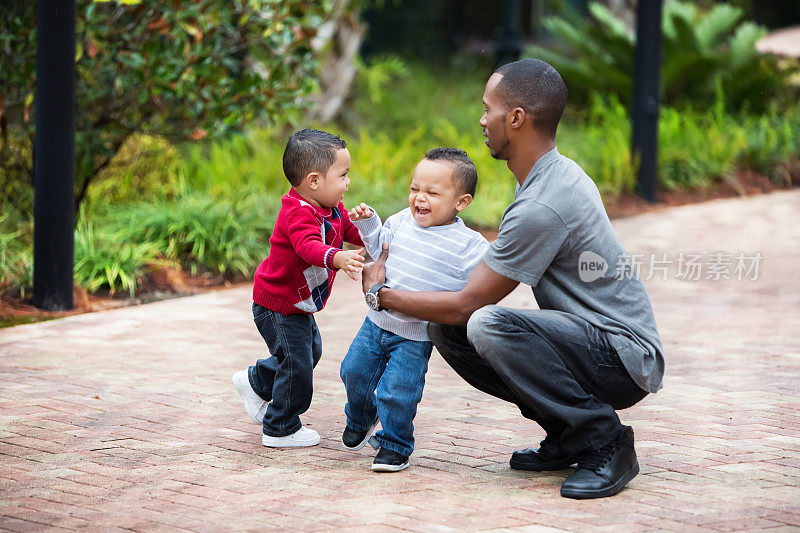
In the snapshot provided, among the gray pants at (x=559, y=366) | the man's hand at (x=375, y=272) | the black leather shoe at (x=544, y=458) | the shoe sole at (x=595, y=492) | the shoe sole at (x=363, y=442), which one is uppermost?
the man's hand at (x=375, y=272)

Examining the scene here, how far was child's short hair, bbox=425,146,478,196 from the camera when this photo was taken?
3.96 m

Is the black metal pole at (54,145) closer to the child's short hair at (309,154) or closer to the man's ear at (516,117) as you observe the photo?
the child's short hair at (309,154)

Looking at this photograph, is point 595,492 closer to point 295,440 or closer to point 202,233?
point 295,440

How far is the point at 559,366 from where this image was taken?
3777mm

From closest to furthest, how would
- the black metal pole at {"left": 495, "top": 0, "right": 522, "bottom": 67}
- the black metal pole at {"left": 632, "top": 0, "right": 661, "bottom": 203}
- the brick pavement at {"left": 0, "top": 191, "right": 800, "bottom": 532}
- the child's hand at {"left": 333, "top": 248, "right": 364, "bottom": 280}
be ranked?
the brick pavement at {"left": 0, "top": 191, "right": 800, "bottom": 532} → the child's hand at {"left": 333, "top": 248, "right": 364, "bottom": 280} → the black metal pole at {"left": 632, "top": 0, "right": 661, "bottom": 203} → the black metal pole at {"left": 495, "top": 0, "right": 522, "bottom": 67}

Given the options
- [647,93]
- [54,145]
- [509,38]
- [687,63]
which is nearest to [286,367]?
[54,145]

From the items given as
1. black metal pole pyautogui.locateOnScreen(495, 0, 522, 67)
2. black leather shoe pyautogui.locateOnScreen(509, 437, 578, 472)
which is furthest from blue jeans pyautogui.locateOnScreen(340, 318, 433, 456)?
black metal pole pyautogui.locateOnScreen(495, 0, 522, 67)

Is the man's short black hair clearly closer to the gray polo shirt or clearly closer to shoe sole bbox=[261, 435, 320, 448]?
the gray polo shirt

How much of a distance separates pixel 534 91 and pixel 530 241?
0.55 m

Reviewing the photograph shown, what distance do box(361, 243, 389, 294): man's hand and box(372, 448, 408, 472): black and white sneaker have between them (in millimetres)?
603

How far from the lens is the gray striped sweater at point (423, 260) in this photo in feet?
13.1

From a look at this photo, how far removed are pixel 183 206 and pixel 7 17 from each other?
5.91ft

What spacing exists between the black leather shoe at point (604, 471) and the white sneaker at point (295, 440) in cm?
109

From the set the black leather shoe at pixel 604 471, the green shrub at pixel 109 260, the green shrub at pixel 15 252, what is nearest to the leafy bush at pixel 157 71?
the green shrub at pixel 15 252
